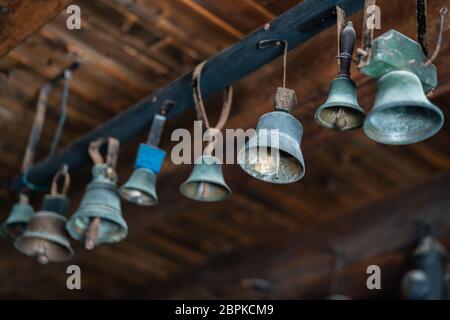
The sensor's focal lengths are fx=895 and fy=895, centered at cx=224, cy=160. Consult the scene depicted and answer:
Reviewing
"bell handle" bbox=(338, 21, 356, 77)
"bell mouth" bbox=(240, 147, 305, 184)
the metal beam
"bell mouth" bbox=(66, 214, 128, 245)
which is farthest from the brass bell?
"bell handle" bbox=(338, 21, 356, 77)

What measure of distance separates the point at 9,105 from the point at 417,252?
2.39 meters

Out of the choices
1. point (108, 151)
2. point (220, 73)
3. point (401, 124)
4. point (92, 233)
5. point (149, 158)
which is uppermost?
point (220, 73)

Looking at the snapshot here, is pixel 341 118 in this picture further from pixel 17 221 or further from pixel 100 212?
pixel 17 221

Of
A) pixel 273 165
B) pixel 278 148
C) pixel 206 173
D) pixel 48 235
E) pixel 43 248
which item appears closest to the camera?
pixel 278 148

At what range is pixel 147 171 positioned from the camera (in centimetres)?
378

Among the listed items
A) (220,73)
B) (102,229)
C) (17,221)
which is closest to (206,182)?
(220,73)

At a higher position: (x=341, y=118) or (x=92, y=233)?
(x=341, y=118)

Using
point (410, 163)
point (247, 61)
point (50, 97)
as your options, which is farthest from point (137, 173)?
point (410, 163)

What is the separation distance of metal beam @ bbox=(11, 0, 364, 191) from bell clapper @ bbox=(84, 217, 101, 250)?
0.55m

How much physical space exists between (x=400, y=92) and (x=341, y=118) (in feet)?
1.13

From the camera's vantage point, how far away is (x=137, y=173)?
12.4ft

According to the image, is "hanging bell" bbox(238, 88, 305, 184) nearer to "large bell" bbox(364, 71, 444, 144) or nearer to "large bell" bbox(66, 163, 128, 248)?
"large bell" bbox(364, 71, 444, 144)

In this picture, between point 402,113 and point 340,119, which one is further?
point 340,119

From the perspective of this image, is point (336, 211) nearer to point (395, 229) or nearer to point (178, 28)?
point (395, 229)
